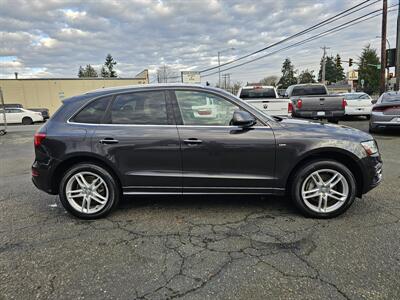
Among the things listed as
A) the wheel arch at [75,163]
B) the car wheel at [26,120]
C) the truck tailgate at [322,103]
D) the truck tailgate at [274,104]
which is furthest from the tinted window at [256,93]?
the car wheel at [26,120]

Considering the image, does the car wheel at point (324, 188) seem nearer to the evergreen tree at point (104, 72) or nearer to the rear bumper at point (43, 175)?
the rear bumper at point (43, 175)

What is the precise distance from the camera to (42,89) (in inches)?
1548

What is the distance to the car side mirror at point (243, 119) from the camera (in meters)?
3.49

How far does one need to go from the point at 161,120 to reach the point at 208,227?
4.62ft

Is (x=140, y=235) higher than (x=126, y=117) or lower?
lower

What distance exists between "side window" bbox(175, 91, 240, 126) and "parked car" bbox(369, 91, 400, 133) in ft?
25.4

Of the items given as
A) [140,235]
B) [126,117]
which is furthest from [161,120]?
[140,235]

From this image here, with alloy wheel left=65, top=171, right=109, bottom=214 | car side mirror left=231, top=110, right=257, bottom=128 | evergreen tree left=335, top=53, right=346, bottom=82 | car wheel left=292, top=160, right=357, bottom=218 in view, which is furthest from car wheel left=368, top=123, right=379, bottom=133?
evergreen tree left=335, top=53, right=346, bottom=82

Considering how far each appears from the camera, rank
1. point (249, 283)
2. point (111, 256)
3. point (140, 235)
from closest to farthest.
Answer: point (249, 283) < point (111, 256) < point (140, 235)

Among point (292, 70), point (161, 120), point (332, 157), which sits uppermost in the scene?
point (292, 70)

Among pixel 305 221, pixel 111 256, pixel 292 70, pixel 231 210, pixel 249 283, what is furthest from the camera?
pixel 292 70

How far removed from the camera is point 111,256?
2.94 meters

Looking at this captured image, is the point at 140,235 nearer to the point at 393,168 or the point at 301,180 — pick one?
the point at 301,180

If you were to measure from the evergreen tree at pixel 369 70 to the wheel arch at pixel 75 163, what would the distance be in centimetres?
7430
